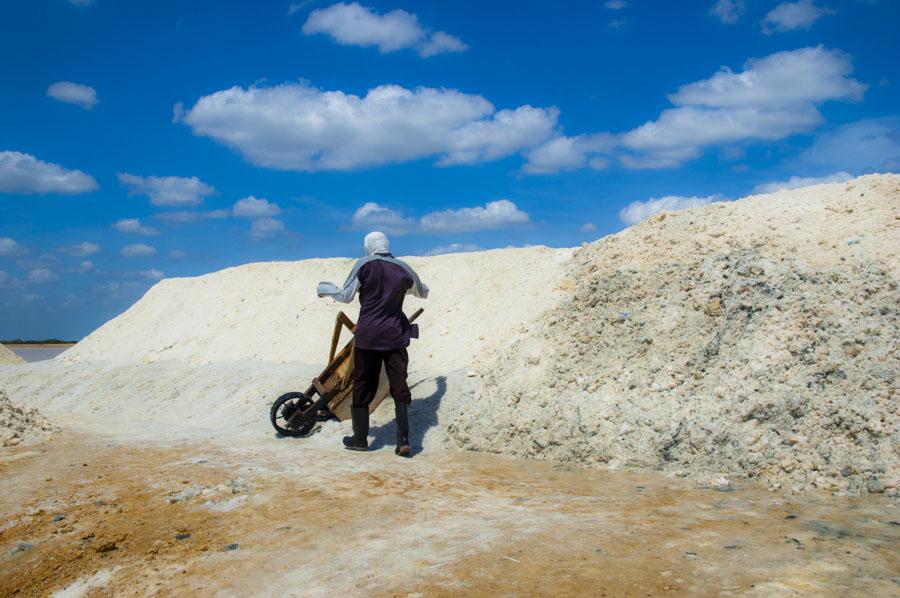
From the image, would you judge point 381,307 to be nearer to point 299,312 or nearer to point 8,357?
point 299,312

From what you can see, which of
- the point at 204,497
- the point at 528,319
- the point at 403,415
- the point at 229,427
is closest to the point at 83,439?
the point at 229,427

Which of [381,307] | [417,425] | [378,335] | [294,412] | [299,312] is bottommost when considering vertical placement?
[417,425]

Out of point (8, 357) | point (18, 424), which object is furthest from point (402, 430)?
point (8, 357)

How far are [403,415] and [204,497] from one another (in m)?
2.31

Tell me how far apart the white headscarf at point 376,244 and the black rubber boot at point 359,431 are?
1753 millimetres

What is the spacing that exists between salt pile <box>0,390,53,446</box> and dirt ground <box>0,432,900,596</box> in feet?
4.26

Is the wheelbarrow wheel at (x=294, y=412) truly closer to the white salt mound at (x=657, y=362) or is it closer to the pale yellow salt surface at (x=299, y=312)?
the white salt mound at (x=657, y=362)

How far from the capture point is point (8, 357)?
18.2 m

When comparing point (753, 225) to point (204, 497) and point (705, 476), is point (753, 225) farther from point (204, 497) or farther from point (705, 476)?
point (204, 497)

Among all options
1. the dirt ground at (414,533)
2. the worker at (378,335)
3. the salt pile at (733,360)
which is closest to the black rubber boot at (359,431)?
the worker at (378,335)

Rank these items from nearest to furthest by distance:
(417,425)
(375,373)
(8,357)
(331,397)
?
1. (375,373)
2. (331,397)
3. (417,425)
4. (8,357)

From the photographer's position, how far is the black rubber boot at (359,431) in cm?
727

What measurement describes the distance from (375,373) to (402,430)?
2.26 feet

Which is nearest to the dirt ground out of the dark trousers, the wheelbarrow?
the dark trousers
